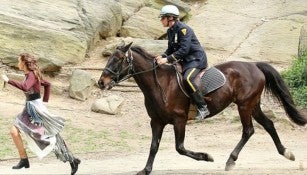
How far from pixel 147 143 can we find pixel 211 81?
473cm

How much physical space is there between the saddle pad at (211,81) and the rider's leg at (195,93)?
0.17 meters

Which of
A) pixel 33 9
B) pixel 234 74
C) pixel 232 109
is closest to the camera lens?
pixel 234 74

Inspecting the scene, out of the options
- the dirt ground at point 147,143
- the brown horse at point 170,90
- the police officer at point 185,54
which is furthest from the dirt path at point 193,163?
the police officer at point 185,54

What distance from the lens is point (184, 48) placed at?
369 inches

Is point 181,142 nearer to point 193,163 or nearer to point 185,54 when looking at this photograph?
point 185,54

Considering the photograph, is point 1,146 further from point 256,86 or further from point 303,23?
point 303,23

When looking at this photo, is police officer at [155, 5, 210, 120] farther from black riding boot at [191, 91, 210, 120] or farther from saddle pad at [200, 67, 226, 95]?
saddle pad at [200, 67, 226, 95]

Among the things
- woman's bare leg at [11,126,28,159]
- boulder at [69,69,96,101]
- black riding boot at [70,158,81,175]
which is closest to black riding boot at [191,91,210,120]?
black riding boot at [70,158,81,175]

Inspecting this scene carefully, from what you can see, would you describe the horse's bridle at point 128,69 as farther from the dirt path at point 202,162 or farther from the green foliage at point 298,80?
the green foliage at point 298,80

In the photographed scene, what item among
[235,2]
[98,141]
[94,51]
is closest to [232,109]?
[98,141]

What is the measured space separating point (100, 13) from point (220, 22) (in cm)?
537

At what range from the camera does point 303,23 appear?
76.8 ft

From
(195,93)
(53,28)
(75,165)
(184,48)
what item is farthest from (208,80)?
(53,28)

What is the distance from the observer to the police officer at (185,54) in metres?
9.36
